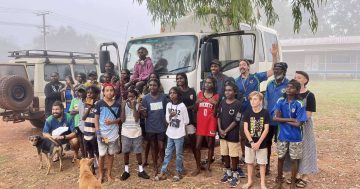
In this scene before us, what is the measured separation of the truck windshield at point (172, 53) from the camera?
6211mm

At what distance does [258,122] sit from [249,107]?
313 millimetres

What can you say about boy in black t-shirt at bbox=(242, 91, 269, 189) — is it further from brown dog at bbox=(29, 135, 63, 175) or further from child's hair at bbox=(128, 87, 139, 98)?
brown dog at bbox=(29, 135, 63, 175)

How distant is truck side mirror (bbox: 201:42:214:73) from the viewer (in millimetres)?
5695

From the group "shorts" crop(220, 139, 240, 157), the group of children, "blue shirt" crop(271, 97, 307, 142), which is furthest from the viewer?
"shorts" crop(220, 139, 240, 157)

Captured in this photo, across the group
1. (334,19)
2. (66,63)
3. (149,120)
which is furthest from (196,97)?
(334,19)

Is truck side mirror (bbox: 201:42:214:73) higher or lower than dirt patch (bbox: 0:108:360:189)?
higher

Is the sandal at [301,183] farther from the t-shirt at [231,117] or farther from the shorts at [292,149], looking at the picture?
the t-shirt at [231,117]

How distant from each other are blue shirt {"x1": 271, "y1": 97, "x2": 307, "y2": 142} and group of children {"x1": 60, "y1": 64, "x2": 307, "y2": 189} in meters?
0.02

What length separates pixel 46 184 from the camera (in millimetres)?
5520

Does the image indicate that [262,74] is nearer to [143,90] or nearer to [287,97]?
[287,97]

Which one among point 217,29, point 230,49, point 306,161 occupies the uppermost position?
point 217,29

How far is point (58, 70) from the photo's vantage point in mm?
9656

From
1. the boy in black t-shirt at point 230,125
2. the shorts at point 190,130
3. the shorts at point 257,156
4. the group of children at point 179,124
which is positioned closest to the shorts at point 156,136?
the group of children at point 179,124

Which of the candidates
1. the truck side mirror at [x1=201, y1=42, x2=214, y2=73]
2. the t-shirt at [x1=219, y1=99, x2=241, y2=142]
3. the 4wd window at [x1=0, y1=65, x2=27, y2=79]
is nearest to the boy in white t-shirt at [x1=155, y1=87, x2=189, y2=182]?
the t-shirt at [x1=219, y1=99, x2=241, y2=142]
